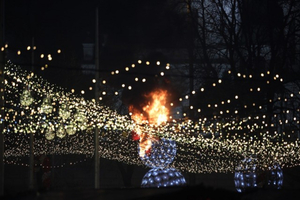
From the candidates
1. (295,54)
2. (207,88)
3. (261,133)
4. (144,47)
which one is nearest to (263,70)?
(295,54)

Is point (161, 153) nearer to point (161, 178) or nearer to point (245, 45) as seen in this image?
point (161, 178)

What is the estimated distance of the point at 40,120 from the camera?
65.7ft

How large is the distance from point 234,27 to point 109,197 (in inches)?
739

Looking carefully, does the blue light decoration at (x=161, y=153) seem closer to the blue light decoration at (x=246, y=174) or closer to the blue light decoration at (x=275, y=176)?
the blue light decoration at (x=246, y=174)

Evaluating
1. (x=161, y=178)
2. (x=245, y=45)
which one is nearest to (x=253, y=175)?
(x=161, y=178)

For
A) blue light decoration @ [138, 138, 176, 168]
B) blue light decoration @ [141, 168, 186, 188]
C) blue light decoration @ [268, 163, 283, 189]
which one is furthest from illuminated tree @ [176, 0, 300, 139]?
blue light decoration @ [141, 168, 186, 188]

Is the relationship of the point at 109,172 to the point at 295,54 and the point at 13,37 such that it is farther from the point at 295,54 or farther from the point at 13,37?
the point at 295,54

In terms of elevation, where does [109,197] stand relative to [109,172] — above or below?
above

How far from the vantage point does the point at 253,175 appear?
21.8m

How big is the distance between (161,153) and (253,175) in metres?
3.19

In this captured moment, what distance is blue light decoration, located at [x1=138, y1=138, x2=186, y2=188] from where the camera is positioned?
20.2 metres

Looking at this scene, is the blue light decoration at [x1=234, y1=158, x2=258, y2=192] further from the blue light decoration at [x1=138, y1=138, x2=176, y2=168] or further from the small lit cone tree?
the blue light decoration at [x1=138, y1=138, x2=176, y2=168]

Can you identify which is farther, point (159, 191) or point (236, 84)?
point (236, 84)

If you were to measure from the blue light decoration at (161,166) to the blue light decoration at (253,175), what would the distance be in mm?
2004
